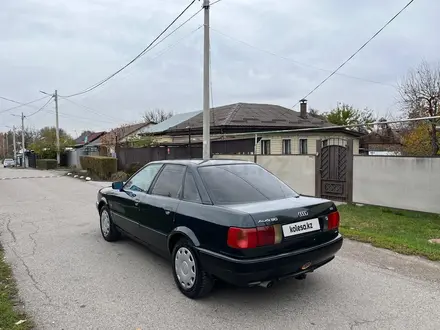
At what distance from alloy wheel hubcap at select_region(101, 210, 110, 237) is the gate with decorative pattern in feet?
21.8

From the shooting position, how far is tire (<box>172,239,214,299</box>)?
354 centimetres

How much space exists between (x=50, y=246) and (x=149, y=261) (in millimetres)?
2040

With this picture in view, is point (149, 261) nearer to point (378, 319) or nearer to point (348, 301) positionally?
point (348, 301)

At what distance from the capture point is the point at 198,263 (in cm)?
355

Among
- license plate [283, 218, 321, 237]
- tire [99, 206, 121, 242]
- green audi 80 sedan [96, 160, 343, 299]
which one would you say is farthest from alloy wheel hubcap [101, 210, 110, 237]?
license plate [283, 218, 321, 237]

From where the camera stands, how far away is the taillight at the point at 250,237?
123 inches

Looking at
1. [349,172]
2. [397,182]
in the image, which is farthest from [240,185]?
[349,172]

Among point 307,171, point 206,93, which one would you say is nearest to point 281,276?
point 307,171

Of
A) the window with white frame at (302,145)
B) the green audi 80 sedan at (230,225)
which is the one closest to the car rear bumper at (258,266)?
the green audi 80 sedan at (230,225)

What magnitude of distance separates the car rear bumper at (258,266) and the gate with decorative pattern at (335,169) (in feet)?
21.4

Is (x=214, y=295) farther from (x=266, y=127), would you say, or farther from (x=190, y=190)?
(x=266, y=127)

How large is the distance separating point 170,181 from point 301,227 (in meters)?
1.79

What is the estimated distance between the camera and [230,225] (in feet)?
10.5

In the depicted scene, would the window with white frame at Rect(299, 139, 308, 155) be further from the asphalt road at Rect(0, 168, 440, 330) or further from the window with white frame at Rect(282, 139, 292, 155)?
the asphalt road at Rect(0, 168, 440, 330)
